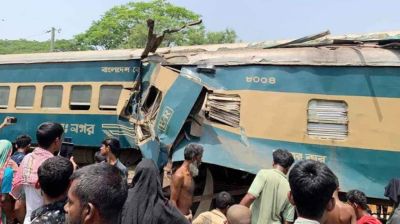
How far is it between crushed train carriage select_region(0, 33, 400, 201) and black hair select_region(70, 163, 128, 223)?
14.1 ft

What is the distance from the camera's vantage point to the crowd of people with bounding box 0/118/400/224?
1.81 metres

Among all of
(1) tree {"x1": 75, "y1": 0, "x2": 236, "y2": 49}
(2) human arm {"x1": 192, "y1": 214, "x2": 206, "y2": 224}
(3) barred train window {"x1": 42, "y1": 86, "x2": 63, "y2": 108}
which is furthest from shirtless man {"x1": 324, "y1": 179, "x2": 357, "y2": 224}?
(1) tree {"x1": 75, "y1": 0, "x2": 236, "y2": 49}

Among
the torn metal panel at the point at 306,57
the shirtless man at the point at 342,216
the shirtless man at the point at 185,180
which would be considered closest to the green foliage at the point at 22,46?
the torn metal panel at the point at 306,57

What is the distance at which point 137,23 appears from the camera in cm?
3164

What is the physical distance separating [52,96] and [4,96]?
5.21 feet

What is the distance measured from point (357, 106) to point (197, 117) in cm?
220

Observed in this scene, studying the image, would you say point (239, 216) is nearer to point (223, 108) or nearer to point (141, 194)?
point (141, 194)

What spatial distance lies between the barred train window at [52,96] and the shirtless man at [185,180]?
5.47m

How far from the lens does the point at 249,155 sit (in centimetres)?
606

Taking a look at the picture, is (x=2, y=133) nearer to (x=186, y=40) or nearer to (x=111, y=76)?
(x=111, y=76)

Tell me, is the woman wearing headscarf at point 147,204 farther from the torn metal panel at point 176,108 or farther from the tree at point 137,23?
the tree at point 137,23

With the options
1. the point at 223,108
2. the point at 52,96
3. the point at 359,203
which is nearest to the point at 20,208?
the point at 359,203

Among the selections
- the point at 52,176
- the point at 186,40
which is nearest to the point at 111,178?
the point at 52,176

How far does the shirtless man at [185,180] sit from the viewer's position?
483cm
